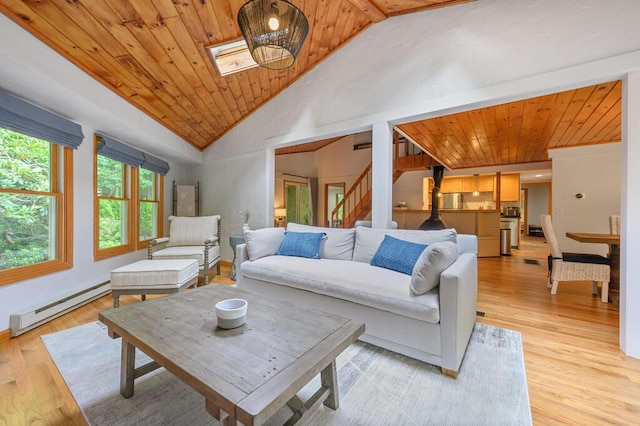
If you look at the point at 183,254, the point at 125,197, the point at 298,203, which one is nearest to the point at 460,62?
the point at 183,254

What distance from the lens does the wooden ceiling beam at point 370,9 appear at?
8.77 ft

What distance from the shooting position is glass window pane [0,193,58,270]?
232 cm

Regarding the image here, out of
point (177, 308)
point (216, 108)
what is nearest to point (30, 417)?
point (177, 308)

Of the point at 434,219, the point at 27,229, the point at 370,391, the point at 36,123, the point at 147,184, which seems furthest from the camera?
the point at 434,219

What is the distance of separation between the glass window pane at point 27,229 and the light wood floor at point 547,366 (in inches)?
26.3

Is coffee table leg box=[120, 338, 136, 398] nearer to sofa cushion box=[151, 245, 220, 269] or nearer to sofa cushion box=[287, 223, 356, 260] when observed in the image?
sofa cushion box=[287, 223, 356, 260]

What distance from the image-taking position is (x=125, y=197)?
12.7 ft

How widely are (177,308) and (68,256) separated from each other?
A: 2269mm

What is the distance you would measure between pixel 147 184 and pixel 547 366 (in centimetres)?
541

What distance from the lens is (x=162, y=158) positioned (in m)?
4.67

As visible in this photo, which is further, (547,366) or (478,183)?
(478,183)

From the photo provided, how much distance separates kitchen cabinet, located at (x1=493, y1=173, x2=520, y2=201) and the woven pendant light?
24.0ft

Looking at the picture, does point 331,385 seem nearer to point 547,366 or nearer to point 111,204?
point 547,366

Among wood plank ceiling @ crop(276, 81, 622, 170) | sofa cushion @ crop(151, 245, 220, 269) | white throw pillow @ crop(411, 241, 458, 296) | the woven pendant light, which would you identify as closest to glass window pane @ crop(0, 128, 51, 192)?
sofa cushion @ crop(151, 245, 220, 269)
